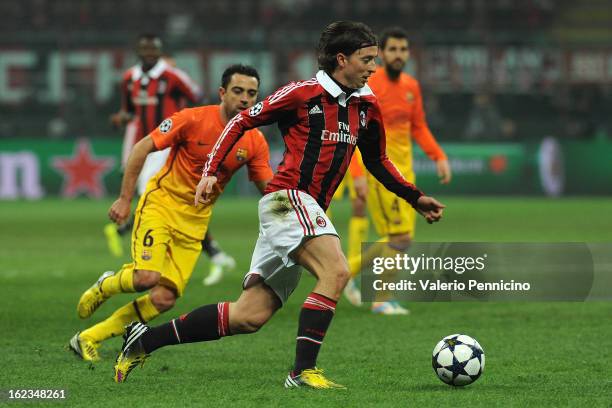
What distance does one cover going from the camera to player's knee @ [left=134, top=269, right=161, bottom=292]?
7.18 metres

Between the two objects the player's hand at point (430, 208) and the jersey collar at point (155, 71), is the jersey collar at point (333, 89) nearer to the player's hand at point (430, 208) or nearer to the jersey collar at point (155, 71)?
the player's hand at point (430, 208)

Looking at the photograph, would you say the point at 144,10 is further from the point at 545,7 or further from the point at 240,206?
the point at 545,7

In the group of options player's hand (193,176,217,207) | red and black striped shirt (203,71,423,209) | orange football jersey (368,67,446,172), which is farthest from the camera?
orange football jersey (368,67,446,172)

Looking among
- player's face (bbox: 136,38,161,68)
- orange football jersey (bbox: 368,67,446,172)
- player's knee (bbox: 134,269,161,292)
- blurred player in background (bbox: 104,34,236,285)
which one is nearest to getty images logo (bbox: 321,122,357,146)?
player's knee (bbox: 134,269,161,292)

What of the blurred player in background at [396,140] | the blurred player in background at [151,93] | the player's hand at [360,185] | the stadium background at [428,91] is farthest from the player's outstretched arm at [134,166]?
the stadium background at [428,91]

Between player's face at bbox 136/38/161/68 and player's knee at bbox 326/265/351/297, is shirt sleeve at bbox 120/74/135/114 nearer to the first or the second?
player's face at bbox 136/38/161/68

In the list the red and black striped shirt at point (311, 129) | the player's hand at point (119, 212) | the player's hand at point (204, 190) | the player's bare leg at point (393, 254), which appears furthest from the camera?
the player's bare leg at point (393, 254)

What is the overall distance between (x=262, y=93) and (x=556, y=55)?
20.9 feet

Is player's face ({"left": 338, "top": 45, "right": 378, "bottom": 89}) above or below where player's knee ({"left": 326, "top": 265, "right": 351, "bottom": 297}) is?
above

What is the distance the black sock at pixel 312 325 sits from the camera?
19.4ft

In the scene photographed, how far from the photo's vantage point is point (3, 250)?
15.0m

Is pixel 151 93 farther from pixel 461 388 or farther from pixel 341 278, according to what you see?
pixel 461 388

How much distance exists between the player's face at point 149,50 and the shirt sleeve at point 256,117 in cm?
643

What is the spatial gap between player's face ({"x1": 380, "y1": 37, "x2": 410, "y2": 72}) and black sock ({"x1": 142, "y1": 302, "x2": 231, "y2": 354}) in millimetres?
4100
